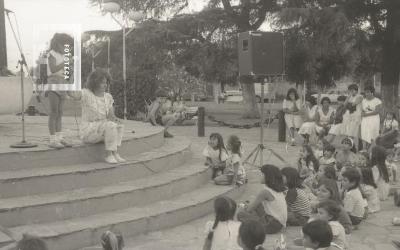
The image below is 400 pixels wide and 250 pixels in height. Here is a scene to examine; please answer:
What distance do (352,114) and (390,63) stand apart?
9.93m

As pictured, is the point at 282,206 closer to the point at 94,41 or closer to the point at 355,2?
the point at 355,2

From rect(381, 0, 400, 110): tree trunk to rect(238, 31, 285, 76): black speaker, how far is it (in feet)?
35.9

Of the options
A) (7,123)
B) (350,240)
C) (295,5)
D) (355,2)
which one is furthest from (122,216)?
(355,2)

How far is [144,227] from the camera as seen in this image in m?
6.42

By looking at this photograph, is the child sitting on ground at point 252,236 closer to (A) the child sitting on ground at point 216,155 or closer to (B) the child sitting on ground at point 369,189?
(B) the child sitting on ground at point 369,189

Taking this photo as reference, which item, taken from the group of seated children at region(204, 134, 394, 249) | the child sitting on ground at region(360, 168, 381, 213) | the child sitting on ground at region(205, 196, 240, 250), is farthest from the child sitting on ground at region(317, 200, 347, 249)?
the child sitting on ground at region(360, 168, 381, 213)

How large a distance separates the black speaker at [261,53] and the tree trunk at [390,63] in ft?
35.9

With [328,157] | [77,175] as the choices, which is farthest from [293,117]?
[77,175]

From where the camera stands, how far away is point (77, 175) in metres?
6.72

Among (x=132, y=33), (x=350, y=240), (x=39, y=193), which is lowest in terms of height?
(x=350, y=240)

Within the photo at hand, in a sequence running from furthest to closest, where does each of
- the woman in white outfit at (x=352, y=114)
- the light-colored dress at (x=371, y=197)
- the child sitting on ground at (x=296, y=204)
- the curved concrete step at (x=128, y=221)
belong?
1. the woman in white outfit at (x=352, y=114)
2. the light-colored dress at (x=371, y=197)
3. the child sitting on ground at (x=296, y=204)
4. the curved concrete step at (x=128, y=221)

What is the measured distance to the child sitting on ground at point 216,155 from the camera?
28.4 ft

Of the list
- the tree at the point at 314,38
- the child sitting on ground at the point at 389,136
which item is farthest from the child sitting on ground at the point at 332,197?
the tree at the point at 314,38

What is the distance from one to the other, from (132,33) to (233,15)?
3.91m
